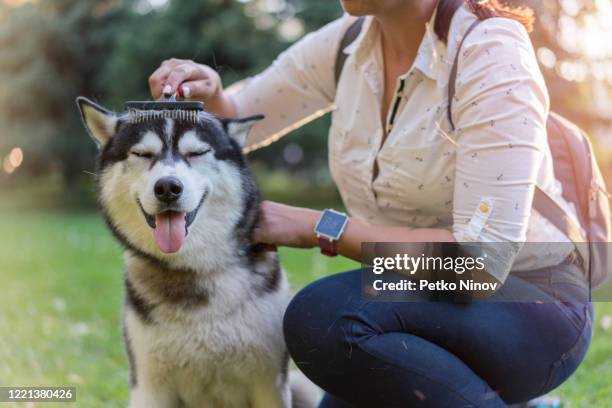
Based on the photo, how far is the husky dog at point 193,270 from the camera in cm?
204

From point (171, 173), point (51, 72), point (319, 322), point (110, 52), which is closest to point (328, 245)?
point (319, 322)

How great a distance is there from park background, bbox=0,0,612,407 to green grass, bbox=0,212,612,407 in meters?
0.02

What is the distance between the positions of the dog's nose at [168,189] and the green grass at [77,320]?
0.62 m

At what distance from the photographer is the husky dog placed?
2.04 m

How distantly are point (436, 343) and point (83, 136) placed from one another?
11981 mm

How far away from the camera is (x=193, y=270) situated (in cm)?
212

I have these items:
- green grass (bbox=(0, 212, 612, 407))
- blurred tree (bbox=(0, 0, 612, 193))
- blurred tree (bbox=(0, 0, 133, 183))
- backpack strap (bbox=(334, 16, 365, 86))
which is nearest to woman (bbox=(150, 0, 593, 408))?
backpack strap (bbox=(334, 16, 365, 86))

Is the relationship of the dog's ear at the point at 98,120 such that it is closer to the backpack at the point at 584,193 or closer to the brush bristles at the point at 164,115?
the brush bristles at the point at 164,115

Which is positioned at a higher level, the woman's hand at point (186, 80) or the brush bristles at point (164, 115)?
the woman's hand at point (186, 80)

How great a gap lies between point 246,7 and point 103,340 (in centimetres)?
950

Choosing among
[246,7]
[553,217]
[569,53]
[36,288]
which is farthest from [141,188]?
[246,7]

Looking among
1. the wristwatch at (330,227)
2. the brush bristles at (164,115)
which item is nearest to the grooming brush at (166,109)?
the brush bristles at (164,115)

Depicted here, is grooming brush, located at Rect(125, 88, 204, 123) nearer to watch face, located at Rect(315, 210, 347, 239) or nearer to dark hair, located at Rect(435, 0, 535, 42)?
watch face, located at Rect(315, 210, 347, 239)

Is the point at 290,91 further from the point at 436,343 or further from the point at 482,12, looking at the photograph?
the point at 436,343
